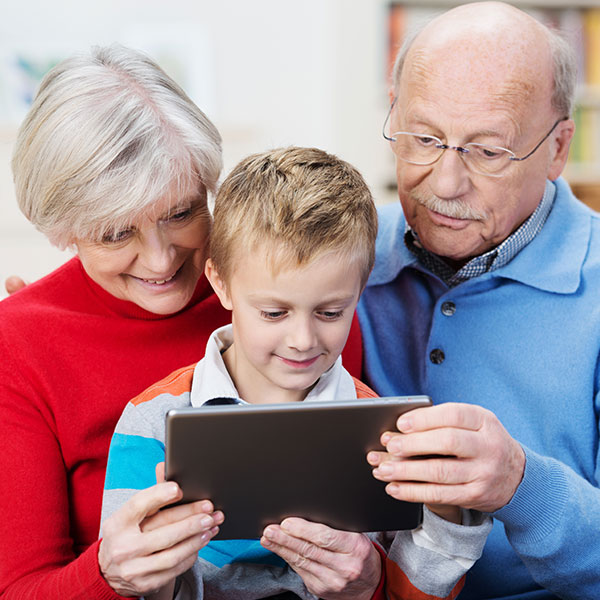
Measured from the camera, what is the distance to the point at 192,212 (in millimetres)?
1386

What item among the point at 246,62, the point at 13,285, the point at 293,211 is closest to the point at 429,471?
the point at 293,211

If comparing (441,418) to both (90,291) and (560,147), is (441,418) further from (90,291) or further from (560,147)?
(560,147)

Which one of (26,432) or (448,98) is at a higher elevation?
(448,98)

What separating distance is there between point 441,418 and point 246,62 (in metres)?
3.48

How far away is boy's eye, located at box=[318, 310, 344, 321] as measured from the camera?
1200 millimetres

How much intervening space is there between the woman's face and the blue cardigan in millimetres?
427

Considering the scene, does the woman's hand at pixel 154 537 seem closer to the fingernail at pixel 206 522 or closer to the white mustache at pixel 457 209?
the fingernail at pixel 206 522

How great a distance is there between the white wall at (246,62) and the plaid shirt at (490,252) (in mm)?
2325

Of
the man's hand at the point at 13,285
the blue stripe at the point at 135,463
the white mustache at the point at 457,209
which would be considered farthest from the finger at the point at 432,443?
the man's hand at the point at 13,285

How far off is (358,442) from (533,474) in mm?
315

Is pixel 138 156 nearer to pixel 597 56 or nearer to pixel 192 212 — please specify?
pixel 192 212

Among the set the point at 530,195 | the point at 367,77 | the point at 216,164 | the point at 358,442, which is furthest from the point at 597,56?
the point at 358,442

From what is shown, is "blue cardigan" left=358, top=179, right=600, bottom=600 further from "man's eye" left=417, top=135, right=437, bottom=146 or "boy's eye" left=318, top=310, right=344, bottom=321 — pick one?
"boy's eye" left=318, top=310, right=344, bottom=321

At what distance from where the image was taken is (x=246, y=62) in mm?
4184
